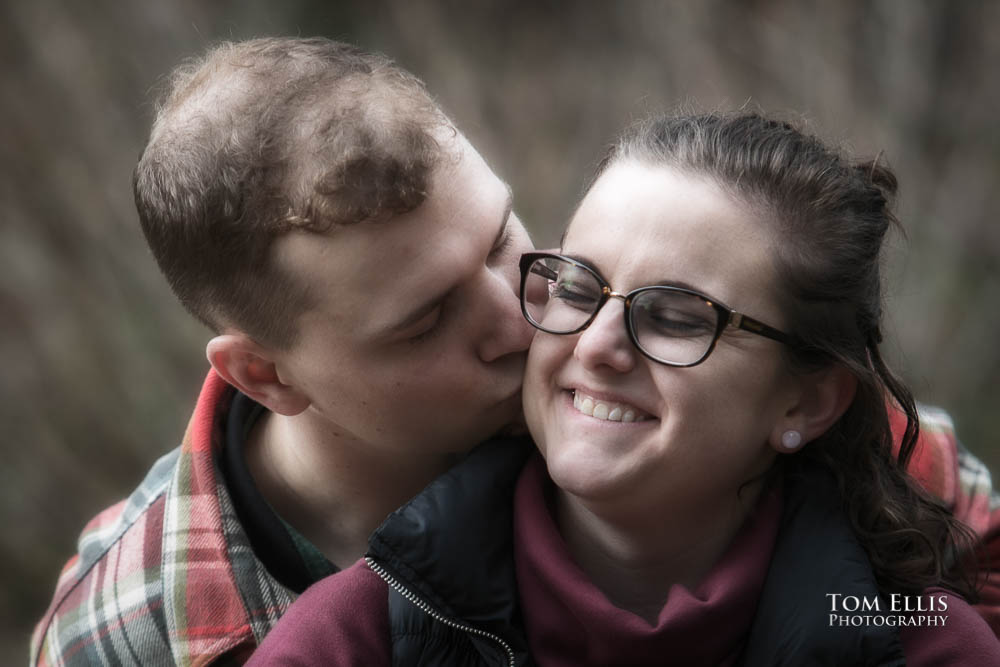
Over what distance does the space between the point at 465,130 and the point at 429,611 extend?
3.43 metres

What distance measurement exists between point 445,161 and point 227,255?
0.48 metres

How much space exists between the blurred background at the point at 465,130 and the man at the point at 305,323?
7.45 ft

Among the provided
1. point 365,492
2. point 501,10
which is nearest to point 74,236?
point 501,10

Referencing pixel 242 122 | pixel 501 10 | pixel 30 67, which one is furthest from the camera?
pixel 501 10

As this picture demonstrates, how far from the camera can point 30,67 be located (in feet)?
15.9

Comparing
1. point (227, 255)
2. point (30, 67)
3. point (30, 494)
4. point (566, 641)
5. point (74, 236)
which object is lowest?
point (30, 494)

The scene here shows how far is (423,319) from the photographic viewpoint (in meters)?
2.12

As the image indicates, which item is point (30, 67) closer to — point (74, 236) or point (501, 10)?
point (74, 236)

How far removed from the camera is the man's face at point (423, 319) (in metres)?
2.07

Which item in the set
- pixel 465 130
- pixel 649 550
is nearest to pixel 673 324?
pixel 649 550

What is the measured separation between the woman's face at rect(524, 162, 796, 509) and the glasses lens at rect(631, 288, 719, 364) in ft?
0.07

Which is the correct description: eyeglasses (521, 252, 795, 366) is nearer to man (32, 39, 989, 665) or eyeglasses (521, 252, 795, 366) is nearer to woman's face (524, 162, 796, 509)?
woman's face (524, 162, 796, 509)

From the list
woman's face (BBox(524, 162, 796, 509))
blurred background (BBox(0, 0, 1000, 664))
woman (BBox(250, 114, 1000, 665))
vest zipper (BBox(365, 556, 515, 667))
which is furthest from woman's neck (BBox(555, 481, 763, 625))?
blurred background (BBox(0, 0, 1000, 664))

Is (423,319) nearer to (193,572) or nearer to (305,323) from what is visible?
(305,323)
